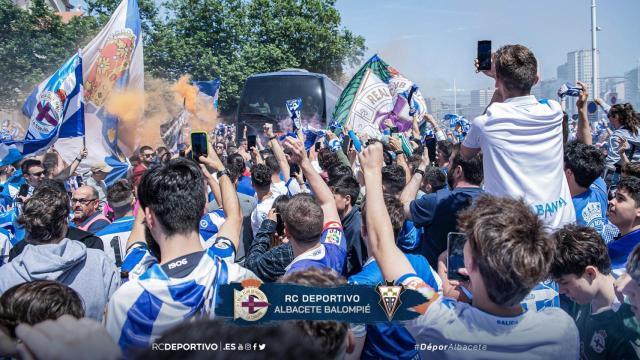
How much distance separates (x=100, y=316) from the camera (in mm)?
3135

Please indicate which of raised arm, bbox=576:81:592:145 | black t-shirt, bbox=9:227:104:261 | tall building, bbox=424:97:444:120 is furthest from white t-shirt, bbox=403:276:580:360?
tall building, bbox=424:97:444:120

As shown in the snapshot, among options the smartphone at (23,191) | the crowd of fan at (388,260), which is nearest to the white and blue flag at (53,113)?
the smartphone at (23,191)

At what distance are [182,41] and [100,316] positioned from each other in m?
31.8

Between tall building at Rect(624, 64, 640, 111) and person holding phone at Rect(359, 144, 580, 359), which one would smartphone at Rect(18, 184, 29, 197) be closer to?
person holding phone at Rect(359, 144, 580, 359)

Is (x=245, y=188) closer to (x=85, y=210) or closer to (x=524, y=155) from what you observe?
(x=85, y=210)

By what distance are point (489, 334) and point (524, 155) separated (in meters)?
1.47

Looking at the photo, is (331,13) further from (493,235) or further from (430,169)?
(493,235)

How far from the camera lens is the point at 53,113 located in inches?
283

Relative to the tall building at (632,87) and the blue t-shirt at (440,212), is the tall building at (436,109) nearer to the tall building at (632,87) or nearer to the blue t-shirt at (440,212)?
the tall building at (632,87)

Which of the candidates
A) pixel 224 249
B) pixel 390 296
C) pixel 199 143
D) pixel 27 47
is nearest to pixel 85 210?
pixel 199 143

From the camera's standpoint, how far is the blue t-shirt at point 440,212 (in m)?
3.63

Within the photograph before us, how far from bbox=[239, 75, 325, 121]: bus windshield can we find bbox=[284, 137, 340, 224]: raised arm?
1521 cm

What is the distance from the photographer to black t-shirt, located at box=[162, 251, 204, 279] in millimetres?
2258

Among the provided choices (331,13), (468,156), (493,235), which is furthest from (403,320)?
(331,13)
